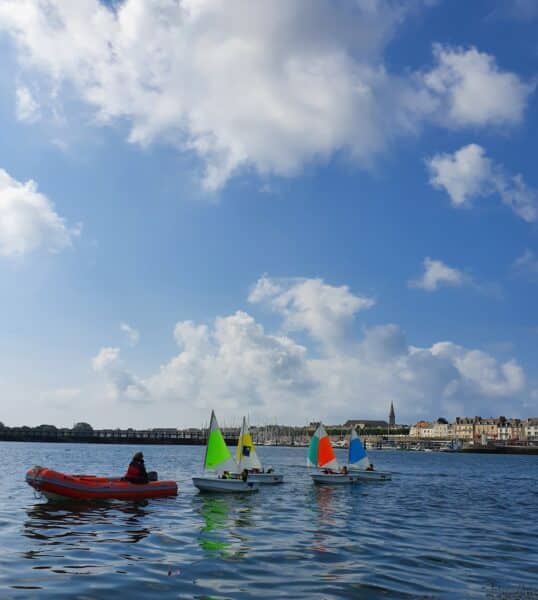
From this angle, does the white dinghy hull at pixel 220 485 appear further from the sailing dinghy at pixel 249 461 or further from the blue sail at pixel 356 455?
the blue sail at pixel 356 455

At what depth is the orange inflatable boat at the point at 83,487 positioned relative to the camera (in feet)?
122

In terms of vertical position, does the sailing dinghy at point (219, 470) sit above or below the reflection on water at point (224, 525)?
above

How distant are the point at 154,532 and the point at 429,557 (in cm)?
1232

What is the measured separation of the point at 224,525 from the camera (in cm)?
3134

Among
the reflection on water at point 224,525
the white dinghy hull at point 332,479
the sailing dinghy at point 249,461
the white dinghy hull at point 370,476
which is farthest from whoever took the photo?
the white dinghy hull at point 370,476

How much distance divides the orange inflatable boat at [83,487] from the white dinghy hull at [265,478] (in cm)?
1591

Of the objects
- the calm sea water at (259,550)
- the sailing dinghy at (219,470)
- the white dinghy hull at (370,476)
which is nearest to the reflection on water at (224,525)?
the calm sea water at (259,550)

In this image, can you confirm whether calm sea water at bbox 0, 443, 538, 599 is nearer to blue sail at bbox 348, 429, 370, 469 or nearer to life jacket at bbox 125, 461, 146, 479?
life jacket at bbox 125, 461, 146, 479

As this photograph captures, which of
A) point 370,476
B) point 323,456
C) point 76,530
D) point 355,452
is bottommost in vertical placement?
point 370,476

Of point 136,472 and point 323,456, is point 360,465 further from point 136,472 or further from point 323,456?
point 136,472

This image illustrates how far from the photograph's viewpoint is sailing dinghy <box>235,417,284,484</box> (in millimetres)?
57094

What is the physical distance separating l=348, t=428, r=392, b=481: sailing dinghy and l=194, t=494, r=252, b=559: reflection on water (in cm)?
2583

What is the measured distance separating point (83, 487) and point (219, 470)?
1376 cm

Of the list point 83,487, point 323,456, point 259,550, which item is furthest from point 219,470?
point 259,550
